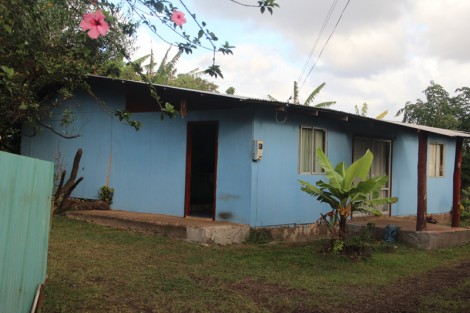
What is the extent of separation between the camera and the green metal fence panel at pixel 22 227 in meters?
3.55

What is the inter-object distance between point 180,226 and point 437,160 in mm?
8861

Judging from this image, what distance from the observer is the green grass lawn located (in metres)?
5.57

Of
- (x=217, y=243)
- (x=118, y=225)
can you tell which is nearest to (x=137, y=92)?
Answer: (x=118, y=225)

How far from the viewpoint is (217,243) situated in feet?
30.4

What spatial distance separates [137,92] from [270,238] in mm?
4669

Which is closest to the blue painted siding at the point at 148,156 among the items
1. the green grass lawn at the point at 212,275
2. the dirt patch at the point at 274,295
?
the green grass lawn at the point at 212,275

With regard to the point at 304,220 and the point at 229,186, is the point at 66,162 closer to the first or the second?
the point at 229,186

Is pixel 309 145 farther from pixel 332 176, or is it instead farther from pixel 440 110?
pixel 440 110

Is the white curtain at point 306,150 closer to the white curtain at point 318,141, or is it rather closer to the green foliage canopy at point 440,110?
the white curtain at point 318,141

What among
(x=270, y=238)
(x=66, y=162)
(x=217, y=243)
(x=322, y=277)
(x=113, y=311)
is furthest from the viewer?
(x=66, y=162)

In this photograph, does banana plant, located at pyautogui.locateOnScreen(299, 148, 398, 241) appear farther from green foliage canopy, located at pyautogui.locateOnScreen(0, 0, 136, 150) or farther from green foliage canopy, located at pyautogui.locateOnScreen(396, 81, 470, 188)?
green foliage canopy, located at pyautogui.locateOnScreen(396, 81, 470, 188)

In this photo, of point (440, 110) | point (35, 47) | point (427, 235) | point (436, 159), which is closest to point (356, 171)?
point (427, 235)

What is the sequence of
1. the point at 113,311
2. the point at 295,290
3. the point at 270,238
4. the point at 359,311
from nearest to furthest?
the point at 113,311, the point at 359,311, the point at 295,290, the point at 270,238

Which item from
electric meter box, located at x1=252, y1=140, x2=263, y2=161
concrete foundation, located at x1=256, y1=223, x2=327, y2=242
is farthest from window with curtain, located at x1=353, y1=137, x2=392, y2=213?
electric meter box, located at x1=252, y1=140, x2=263, y2=161
